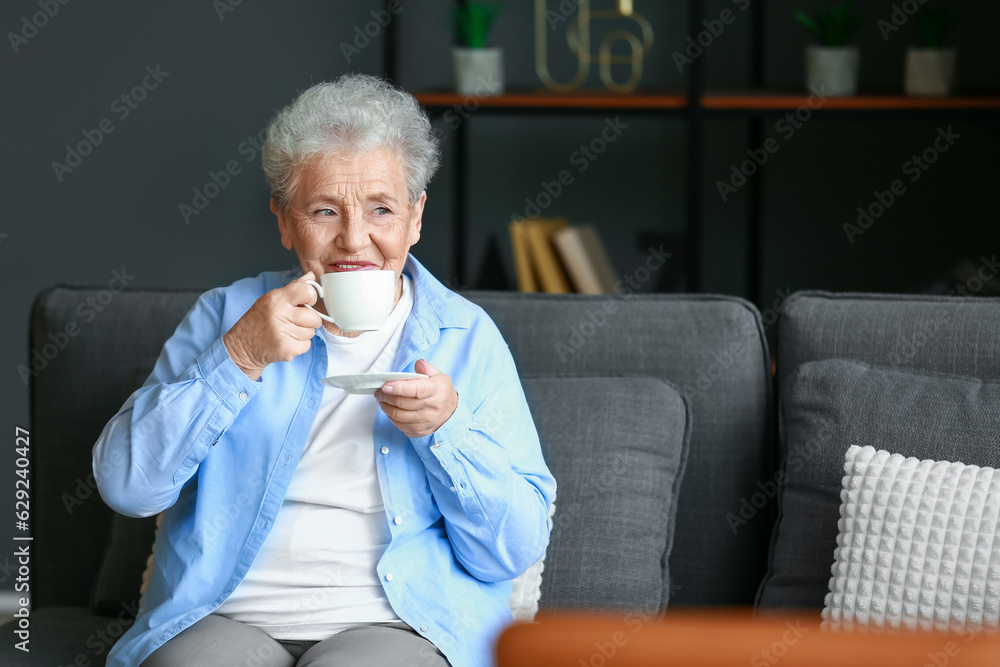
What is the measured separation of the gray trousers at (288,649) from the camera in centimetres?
127

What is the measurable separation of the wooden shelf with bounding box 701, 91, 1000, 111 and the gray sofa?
97 cm

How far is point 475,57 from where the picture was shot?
8.77 feet

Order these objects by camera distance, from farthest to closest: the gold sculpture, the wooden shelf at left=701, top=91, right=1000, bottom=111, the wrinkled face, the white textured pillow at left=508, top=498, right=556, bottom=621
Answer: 1. the gold sculpture
2. the wooden shelf at left=701, top=91, right=1000, bottom=111
3. the white textured pillow at left=508, top=498, right=556, bottom=621
4. the wrinkled face

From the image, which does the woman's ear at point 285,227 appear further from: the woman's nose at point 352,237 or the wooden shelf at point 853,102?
the wooden shelf at point 853,102

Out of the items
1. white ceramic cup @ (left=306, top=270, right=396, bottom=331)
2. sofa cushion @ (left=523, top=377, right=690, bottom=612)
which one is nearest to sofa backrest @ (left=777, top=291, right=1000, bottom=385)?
sofa cushion @ (left=523, top=377, right=690, bottom=612)

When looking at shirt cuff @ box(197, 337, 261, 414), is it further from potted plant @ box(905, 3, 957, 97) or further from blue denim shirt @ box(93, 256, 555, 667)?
potted plant @ box(905, 3, 957, 97)

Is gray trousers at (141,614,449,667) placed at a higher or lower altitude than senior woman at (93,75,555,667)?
lower

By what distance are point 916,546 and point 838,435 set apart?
22cm

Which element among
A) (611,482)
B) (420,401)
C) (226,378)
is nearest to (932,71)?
(611,482)

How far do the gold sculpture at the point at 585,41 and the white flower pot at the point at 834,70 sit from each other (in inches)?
20.8

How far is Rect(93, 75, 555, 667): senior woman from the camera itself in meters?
1.32

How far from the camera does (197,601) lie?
1.37 meters

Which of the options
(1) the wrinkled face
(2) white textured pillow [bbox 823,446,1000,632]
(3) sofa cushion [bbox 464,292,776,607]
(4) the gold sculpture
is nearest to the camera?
(2) white textured pillow [bbox 823,446,1000,632]

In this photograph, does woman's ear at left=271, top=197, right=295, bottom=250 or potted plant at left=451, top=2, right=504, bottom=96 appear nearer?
woman's ear at left=271, top=197, right=295, bottom=250
